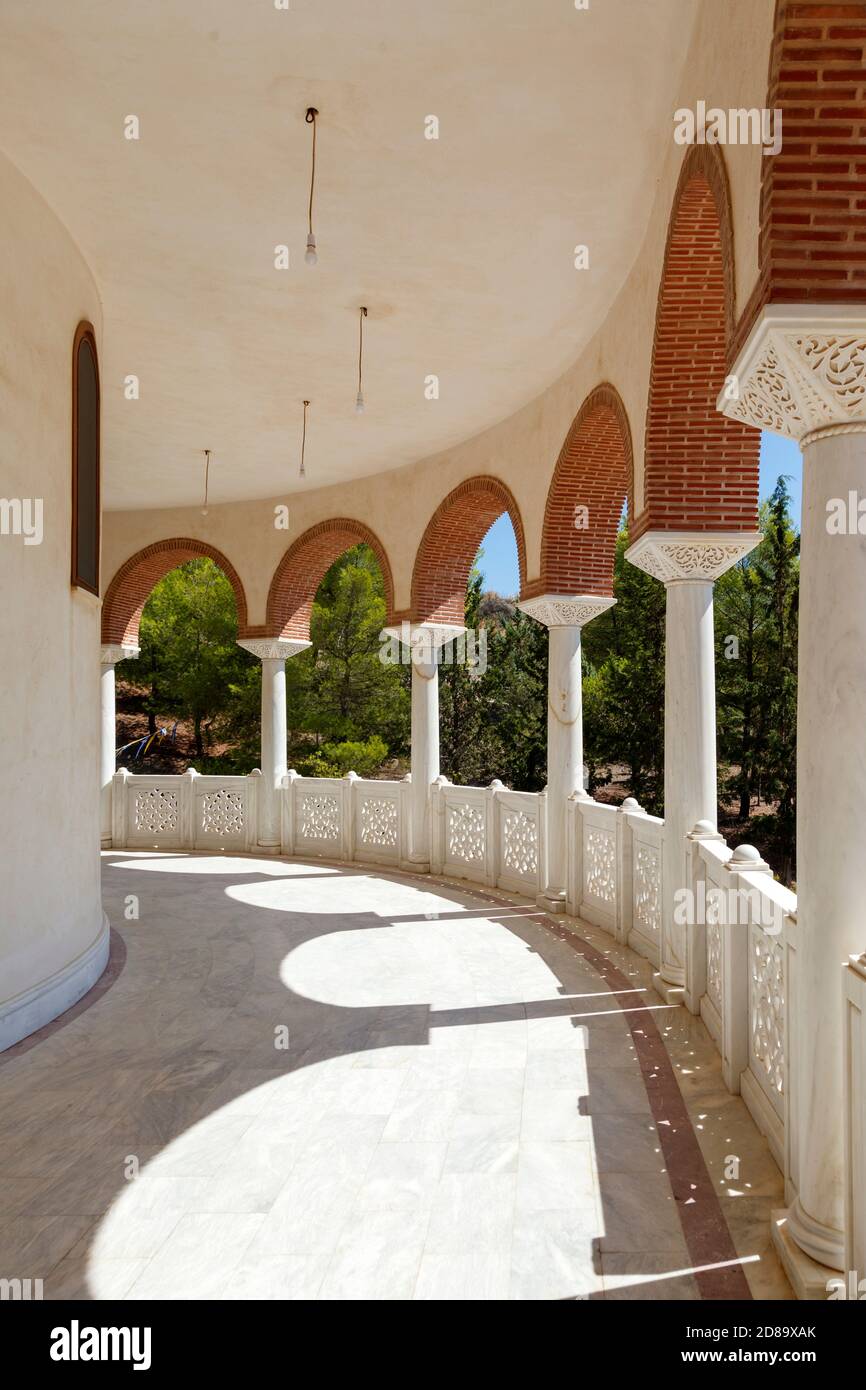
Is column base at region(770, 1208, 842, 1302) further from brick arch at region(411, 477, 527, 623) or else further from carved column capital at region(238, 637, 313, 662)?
carved column capital at region(238, 637, 313, 662)

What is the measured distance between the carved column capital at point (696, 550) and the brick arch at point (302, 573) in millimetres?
7241

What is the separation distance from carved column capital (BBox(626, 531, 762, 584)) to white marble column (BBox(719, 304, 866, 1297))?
3.08 m

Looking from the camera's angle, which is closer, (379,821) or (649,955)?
(649,955)

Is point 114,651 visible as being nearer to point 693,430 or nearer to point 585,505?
point 585,505

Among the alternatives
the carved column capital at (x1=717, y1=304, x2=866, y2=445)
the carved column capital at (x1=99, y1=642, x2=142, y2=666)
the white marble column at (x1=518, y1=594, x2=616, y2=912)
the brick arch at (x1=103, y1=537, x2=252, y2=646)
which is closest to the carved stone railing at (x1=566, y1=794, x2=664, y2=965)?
the white marble column at (x1=518, y1=594, x2=616, y2=912)

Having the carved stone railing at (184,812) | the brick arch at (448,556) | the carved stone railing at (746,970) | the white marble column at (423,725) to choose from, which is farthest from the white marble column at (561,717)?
the carved stone railing at (184,812)

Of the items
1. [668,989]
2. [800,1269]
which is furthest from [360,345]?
[800,1269]

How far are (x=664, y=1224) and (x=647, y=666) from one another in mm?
22188

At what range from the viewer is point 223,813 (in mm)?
13773

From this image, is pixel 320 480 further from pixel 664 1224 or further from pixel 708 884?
pixel 664 1224

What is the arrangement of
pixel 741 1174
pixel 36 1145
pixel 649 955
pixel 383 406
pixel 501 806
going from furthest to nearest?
pixel 501 806
pixel 383 406
pixel 649 955
pixel 36 1145
pixel 741 1174

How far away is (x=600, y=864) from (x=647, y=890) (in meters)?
1.16

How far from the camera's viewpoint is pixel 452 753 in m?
26.9
